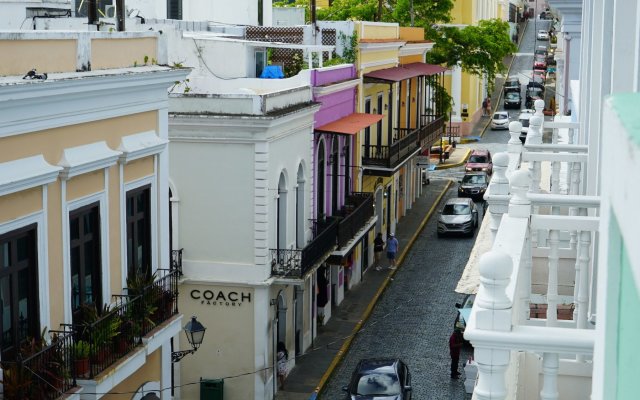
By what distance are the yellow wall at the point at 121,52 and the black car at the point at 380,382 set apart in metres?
8.13

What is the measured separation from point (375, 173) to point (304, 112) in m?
9.80

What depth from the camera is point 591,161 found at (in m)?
11.0

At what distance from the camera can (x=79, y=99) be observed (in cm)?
1384

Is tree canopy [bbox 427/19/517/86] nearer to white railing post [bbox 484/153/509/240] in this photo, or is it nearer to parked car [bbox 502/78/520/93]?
parked car [bbox 502/78/520/93]

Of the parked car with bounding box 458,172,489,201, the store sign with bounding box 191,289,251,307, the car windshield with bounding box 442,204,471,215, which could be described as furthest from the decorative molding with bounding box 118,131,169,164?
the parked car with bounding box 458,172,489,201

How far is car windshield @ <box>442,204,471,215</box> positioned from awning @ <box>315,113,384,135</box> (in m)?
9.28

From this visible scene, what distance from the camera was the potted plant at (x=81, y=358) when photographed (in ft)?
44.3

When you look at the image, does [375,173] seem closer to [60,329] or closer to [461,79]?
[60,329]

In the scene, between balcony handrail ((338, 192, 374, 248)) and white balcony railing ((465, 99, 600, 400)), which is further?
balcony handrail ((338, 192, 374, 248))

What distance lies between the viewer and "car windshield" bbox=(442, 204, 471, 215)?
40250 millimetres

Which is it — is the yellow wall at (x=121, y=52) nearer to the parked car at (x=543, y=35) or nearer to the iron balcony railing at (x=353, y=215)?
the iron balcony railing at (x=353, y=215)

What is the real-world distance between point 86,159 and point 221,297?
9835 mm

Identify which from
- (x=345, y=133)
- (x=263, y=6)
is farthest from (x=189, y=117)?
(x=263, y=6)

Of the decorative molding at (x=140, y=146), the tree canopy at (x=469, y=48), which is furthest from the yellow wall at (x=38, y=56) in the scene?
the tree canopy at (x=469, y=48)
